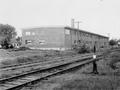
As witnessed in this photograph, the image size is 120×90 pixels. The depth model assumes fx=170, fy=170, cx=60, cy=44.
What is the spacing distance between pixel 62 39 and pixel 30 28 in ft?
39.3

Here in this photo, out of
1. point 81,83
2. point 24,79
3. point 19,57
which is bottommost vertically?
point 24,79

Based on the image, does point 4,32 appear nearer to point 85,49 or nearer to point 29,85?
point 85,49

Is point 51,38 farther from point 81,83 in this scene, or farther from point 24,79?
point 81,83

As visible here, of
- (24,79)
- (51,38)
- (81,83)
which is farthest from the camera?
(51,38)

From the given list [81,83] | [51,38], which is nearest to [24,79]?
[81,83]

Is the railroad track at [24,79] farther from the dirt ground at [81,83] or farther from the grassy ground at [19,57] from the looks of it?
the grassy ground at [19,57]

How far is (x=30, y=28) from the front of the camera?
49.9 meters

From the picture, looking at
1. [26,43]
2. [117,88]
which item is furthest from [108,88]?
[26,43]

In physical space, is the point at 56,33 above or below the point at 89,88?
above

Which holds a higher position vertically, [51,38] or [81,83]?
[51,38]

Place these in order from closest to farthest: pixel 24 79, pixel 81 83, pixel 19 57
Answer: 1. pixel 81 83
2. pixel 24 79
3. pixel 19 57

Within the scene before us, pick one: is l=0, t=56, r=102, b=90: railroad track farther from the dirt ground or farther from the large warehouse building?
the large warehouse building

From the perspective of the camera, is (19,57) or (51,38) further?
(51,38)


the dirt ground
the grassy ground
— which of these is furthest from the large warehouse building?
the dirt ground
